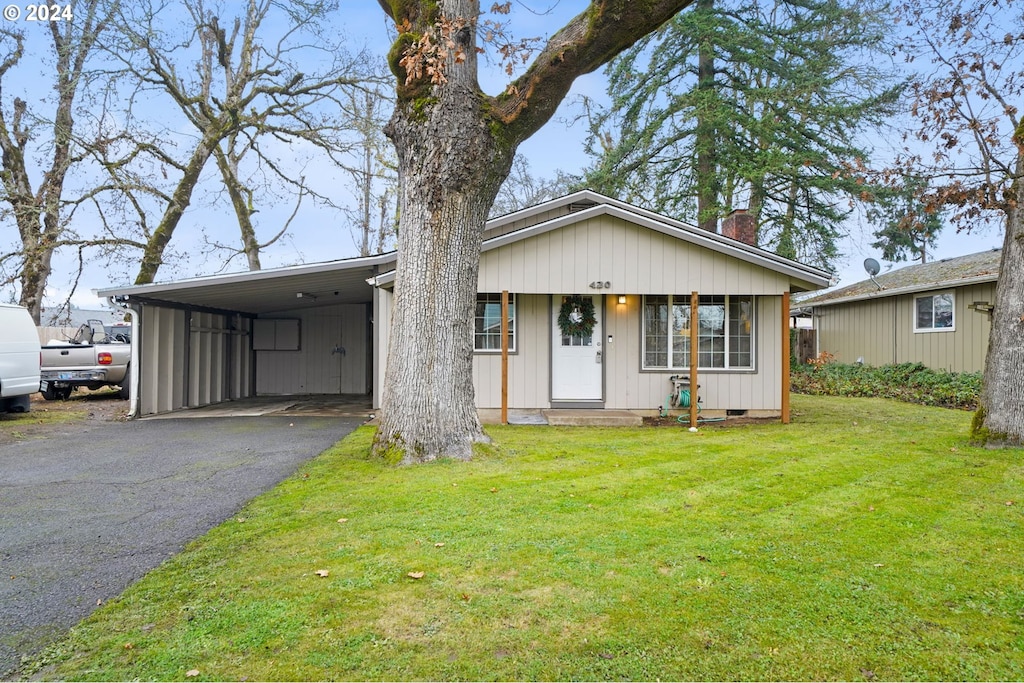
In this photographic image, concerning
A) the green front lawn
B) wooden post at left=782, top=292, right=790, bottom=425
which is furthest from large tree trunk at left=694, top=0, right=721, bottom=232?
the green front lawn

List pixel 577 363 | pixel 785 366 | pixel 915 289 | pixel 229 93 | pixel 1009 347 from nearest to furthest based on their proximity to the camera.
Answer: pixel 1009 347, pixel 785 366, pixel 577 363, pixel 915 289, pixel 229 93

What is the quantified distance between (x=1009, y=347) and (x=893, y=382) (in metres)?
8.42

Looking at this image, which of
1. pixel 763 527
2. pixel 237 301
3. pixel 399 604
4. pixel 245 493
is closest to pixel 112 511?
pixel 245 493

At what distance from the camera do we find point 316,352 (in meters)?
15.0

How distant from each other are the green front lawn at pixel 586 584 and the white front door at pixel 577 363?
459 cm

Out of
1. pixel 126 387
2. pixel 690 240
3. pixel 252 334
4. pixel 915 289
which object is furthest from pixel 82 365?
pixel 915 289

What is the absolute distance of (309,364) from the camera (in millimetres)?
15031

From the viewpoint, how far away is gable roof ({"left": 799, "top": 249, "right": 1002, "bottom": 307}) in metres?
13.0

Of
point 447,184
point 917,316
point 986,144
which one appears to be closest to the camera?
point 447,184

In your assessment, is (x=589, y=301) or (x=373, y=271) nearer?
(x=589, y=301)

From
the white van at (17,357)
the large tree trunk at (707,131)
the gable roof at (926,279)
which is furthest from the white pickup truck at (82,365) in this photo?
the gable roof at (926,279)

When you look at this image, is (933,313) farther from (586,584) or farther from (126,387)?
(126,387)

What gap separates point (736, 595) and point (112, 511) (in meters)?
4.50

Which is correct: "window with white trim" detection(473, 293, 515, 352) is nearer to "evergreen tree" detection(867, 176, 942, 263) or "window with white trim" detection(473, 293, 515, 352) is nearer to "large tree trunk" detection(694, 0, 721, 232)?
"evergreen tree" detection(867, 176, 942, 263)
